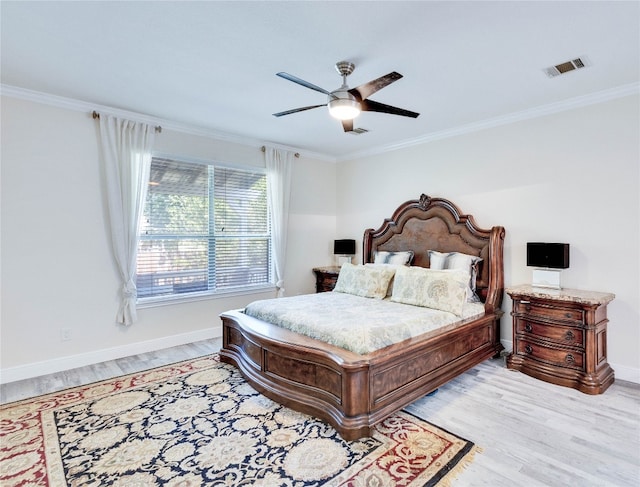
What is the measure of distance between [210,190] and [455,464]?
4.00 meters

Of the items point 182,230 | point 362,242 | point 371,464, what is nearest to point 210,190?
point 182,230

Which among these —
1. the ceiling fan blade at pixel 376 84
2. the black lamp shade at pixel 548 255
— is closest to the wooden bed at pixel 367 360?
the black lamp shade at pixel 548 255

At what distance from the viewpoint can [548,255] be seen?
3412mm

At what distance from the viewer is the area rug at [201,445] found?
6.40 feet

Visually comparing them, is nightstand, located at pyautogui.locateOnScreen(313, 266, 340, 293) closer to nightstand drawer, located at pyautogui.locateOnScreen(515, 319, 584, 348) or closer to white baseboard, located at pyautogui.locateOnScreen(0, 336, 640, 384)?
white baseboard, located at pyautogui.locateOnScreen(0, 336, 640, 384)

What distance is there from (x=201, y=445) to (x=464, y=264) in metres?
3.14

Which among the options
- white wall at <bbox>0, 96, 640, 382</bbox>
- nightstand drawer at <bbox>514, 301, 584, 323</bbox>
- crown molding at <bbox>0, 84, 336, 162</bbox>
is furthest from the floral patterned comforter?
crown molding at <bbox>0, 84, 336, 162</bbox>

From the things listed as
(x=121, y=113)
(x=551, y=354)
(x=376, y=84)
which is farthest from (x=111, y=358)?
(x=551, y=354)

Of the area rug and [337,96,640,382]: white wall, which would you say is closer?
the area rug

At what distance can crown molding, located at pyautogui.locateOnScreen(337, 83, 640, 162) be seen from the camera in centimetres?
321

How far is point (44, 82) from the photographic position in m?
3.12

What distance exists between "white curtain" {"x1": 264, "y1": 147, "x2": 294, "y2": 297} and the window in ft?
0.45

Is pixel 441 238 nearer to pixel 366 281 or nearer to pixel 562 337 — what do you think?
pixel 366 281

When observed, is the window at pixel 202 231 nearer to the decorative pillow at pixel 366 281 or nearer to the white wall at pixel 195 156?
the white wall at pixel 195 156
